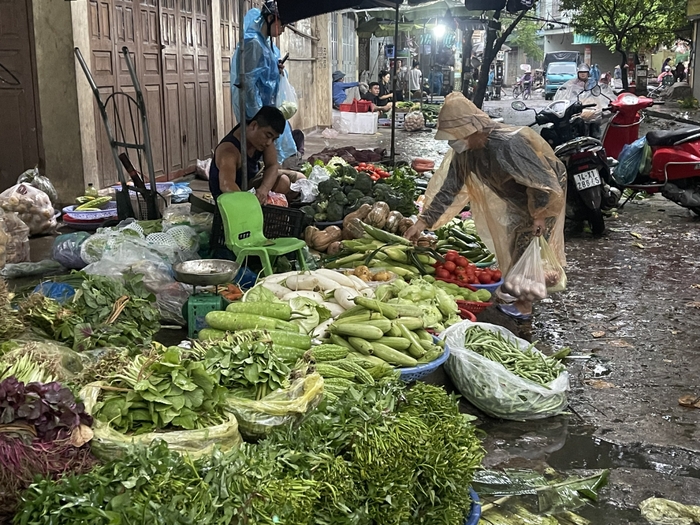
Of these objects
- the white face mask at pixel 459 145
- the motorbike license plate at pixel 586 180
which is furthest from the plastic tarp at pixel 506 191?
the motorbike license plate at pixel 586 180

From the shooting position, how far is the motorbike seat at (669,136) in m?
9.41

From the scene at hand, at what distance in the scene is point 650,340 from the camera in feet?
18.5

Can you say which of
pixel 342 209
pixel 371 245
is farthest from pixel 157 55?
pixel 371 245

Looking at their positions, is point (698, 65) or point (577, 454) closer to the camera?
point (577, 454)

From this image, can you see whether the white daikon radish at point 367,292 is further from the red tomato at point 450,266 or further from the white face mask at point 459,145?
the white face mask at point 459,145

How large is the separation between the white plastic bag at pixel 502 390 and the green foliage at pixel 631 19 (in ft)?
84.7

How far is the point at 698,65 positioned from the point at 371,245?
27.8 m

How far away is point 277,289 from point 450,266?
1.67m

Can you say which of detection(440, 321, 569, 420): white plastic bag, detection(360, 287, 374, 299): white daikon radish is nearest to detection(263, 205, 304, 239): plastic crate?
detection(360, 287, 374, 299): white daikon radish

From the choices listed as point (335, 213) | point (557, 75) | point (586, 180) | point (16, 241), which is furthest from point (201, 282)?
point (557, 75)

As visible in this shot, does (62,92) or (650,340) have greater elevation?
(62,92)

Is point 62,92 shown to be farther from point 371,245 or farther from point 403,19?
point 403,19

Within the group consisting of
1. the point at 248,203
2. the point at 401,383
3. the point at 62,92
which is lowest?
the point at 401,383

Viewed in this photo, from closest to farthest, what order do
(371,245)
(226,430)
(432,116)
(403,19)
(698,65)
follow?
(226,430)
(371,245)
(403,19)
(432,116)
(698,65)
